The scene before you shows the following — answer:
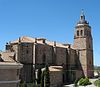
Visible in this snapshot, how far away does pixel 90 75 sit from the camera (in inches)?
2328

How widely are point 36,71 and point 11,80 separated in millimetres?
29001

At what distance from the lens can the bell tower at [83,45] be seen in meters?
58.2

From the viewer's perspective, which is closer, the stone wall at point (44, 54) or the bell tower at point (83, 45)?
the stone wall at point (44, 54)

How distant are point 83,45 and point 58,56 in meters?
7.32

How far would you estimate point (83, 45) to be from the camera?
5884cm

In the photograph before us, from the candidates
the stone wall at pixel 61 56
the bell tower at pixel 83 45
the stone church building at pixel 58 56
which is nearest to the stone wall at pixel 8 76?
the stone church building at pixel 58 56

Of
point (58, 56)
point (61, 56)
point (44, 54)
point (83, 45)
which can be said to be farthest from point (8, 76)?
point (83, 45)

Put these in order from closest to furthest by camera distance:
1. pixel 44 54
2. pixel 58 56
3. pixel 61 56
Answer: pixel 44 54 → pixel 58 56 → pixel 61 56

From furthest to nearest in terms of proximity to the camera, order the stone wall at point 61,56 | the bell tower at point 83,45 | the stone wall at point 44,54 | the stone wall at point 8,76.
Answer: the bell tower at point 83,45
the stone wall at point 61,56
the stone wall at point 44,54
the stone wall at point 8,76

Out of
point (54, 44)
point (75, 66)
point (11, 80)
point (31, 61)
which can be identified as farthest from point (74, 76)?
point (11, 80)

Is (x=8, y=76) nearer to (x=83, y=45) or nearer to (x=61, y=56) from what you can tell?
(x=61, y=56)

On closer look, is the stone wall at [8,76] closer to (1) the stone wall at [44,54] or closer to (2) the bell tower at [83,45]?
(1) the stone wall at [44,54]

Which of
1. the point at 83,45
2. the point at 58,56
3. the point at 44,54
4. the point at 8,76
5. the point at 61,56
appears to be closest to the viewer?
the point at 8,76

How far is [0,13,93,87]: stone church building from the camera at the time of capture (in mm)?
46719
